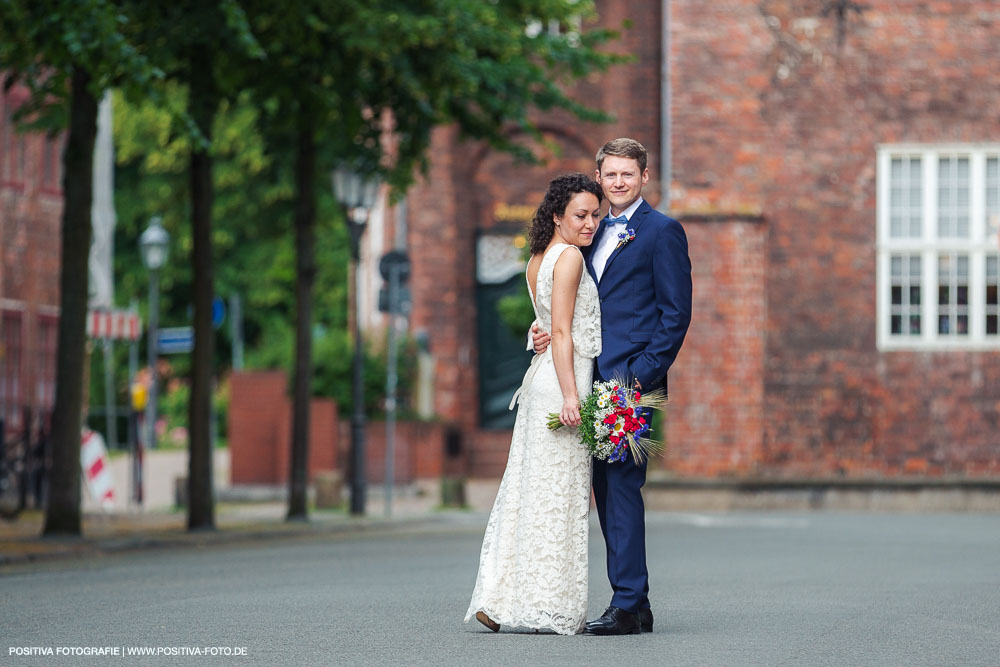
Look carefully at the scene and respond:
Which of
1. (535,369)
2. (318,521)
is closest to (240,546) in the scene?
(318,521)

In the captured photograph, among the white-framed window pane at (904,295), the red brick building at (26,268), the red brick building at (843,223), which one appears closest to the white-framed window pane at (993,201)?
the red brick building at (843,223)

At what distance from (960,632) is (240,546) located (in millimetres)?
9597

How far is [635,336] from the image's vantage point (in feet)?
29.8

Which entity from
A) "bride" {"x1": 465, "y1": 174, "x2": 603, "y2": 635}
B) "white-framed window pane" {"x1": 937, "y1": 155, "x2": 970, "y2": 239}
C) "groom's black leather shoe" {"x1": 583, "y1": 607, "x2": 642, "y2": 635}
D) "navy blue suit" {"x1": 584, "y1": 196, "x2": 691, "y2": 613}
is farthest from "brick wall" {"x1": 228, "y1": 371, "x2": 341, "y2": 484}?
"groom's black leather shoe" {"x1": 583, "y1": 607, "x2": 642, "y2": 635}

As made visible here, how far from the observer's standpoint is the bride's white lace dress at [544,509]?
8.91 meters

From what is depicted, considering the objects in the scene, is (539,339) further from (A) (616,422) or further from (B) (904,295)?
(B) (904,295)

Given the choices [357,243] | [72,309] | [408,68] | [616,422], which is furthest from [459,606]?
[357,243]

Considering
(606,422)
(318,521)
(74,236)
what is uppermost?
(74,236)

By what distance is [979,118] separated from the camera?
2825cm

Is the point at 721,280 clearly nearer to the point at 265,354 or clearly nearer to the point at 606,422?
the point at 265,354

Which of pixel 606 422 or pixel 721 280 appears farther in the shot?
pixel 721 280

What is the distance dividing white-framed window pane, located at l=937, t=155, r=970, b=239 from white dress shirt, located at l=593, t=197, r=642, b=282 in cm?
1961

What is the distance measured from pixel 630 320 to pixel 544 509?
0.93 metres

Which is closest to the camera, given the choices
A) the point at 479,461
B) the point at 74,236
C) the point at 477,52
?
the point at 74,236
